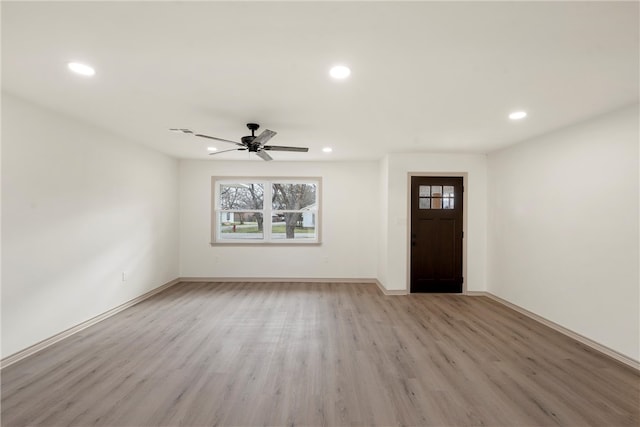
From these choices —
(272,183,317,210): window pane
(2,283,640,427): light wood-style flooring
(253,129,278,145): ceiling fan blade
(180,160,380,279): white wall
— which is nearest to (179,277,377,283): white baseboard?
(180,160,380,279): white wall

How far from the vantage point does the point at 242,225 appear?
235 inches

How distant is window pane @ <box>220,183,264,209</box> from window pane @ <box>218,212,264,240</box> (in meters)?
0.17

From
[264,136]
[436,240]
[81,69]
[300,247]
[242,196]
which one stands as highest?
[81,69]

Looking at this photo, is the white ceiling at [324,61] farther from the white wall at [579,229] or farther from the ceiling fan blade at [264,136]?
the white wall at [579,229]

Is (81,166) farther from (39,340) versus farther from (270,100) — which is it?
(270,100)

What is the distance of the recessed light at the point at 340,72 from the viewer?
2.09 m

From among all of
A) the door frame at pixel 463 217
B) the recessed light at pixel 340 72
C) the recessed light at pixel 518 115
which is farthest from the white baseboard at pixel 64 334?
the recessed light at pixel 518 115

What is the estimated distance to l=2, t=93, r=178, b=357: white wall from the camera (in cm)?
265

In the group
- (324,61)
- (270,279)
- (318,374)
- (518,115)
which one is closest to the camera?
(324,61)

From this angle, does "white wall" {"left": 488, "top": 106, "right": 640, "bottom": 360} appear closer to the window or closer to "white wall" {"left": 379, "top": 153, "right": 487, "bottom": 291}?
"white wall" {"left": 379, "top": 153, "right": 487, "bottom": 291}

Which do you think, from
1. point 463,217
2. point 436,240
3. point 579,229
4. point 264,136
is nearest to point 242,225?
point 264,136

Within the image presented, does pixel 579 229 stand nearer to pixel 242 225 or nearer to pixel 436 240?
pixel 436 240

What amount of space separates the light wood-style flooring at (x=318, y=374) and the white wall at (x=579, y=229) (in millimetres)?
368

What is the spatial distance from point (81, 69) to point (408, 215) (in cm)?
460
